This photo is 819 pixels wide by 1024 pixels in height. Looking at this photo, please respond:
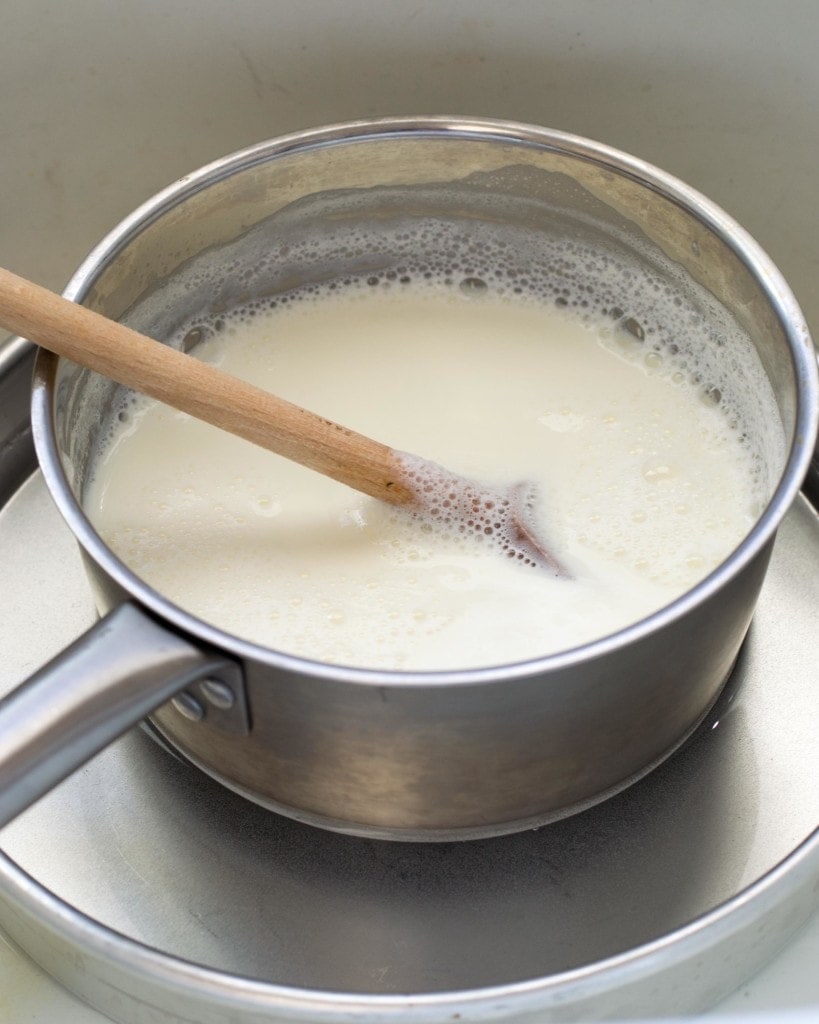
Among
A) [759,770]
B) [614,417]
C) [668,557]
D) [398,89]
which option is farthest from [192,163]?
[759,770]

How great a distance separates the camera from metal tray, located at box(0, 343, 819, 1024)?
65cm

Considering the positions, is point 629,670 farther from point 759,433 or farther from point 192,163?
point 192,163

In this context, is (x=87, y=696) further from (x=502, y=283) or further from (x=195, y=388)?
A: (x=502, y=283)

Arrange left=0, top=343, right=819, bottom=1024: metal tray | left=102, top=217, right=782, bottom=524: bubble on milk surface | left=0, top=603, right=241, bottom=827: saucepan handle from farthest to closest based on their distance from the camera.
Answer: left=102, top=217, right=782, bottom=524: bubble on milk surface < left=0, top=343, right=819, bottom=1024: metal tray < left=0, top=603, right=241, bottom=827: saucepan handle

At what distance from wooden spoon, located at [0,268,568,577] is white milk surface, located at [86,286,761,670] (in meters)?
0.02

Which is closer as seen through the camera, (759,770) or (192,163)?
(759,770)

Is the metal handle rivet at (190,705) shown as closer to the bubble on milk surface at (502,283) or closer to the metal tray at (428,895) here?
the metal tray at (428,895)

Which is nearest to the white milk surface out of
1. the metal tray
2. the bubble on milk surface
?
the bubble on milk surface

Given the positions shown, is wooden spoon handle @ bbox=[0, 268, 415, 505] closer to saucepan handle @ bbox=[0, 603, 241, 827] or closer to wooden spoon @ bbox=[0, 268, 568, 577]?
wooden spoon @ bbox=[0, 268, 568, 577]

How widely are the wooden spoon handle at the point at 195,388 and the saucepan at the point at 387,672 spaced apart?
34mm

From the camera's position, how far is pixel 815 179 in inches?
41.4

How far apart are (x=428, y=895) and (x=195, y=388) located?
315mm

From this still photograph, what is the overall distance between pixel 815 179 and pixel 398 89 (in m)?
0.35

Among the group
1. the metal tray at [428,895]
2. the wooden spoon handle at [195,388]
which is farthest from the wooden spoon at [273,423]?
the metal tray at [428,895]
